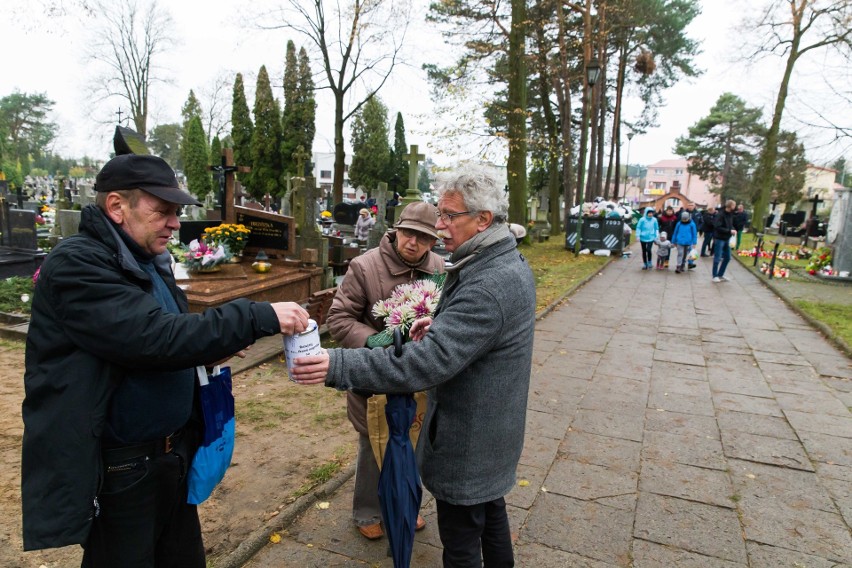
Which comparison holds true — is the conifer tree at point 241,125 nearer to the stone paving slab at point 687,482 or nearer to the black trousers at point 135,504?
the stone paving slab at point 687,482

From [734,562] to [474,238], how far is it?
227cm

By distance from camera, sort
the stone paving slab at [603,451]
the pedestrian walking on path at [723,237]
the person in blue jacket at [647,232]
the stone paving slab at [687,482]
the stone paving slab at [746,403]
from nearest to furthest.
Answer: the stone paving slab at [687,482]
the stone paving slab at [603,451]
the stone paving slab at [746,403]
the pedestrian walking on path at [723,237]
the person in blue jacket at [647,232]

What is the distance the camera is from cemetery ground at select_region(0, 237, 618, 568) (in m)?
2.86

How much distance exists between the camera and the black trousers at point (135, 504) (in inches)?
67.2

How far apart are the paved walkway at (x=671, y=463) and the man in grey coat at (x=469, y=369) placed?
0.86 metres

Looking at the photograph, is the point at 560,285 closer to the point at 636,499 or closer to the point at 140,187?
the point at 636,499

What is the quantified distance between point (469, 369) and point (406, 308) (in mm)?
537

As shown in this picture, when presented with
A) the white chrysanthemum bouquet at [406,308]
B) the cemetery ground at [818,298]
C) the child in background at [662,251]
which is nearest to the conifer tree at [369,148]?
the child in background at [662,251]

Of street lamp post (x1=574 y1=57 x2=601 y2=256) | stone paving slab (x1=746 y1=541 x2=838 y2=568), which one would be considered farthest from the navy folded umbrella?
street lamp post (x1=574 y1=57 x2=601 y2=256)

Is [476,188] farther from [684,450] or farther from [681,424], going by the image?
[681,424]

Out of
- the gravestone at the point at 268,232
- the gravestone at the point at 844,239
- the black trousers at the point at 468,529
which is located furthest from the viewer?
the gravestone at the point at 844,239

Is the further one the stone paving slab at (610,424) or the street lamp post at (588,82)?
the street lamp post at (588,82)

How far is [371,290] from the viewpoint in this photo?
9.19 ft

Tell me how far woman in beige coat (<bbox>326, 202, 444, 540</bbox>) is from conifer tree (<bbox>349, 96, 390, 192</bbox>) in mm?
48806
